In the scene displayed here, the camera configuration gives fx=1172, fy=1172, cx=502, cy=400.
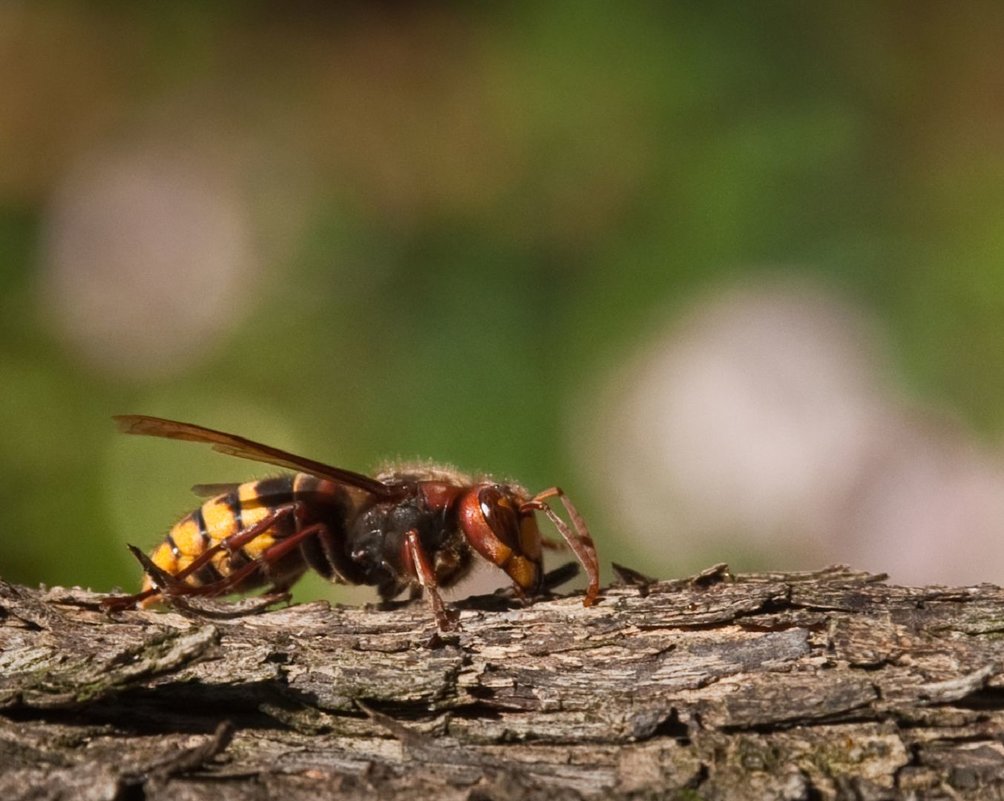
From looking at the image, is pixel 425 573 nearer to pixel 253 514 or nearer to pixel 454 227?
pixel 253 514

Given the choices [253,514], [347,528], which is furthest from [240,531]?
[347,528]

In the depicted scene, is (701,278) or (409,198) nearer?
(701,278)

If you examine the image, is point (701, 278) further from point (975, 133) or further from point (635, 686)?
point (635, 686)

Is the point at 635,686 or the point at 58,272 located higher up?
the point at 58,272

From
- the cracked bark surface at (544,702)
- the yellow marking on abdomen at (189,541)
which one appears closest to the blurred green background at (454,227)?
the yellow marking on abdomen at (189,541)

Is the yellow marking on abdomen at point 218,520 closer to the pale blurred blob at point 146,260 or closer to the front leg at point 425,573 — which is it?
the front leg at point 425,573

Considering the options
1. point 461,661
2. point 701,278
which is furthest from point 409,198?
point 461,661

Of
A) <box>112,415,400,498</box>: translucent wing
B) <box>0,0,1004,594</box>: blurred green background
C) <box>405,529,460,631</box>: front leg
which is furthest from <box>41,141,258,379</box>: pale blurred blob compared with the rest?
<box>405,529,460,631</box>: front leg
